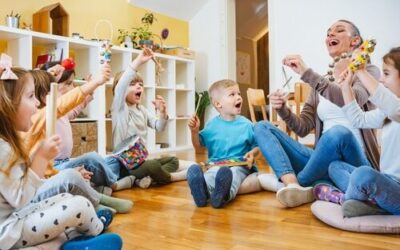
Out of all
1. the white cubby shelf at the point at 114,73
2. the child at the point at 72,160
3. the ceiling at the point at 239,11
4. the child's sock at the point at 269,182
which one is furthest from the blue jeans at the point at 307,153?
the ceiling at the point at 239,11

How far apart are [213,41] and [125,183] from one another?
3316 mm

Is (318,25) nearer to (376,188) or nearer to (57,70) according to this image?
(57,70)

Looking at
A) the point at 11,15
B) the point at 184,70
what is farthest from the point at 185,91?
the point at 11,15

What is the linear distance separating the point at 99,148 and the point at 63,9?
1.25 metres

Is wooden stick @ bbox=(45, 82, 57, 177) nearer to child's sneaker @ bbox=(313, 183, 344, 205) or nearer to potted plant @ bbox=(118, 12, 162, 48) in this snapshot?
child's sneaker @ bbox=(313, 183, 344, 205)

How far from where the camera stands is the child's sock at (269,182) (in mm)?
1849

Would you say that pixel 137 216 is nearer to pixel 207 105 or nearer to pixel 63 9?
pixel 63 9

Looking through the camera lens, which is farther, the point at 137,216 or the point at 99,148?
the point at 99,148

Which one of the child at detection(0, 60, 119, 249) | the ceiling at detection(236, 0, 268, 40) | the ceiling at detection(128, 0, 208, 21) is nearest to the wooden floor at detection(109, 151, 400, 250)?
the child at detection(0, 60, 119, 249)

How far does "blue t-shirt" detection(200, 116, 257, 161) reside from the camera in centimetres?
195

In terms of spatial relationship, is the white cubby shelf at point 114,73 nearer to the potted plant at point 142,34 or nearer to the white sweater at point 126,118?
the potted plant at point 142,34

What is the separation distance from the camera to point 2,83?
0.98 metres

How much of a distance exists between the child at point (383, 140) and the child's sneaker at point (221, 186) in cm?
46

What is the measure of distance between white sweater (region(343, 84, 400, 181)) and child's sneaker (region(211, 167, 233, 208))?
20.2 inches
